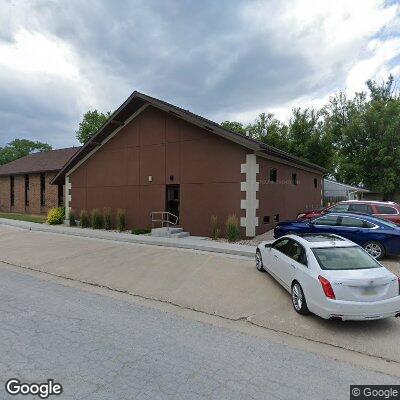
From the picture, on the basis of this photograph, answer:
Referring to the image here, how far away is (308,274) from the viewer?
586 centimetres

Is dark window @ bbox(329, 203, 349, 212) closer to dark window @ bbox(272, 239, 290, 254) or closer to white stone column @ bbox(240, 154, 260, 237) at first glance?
white stone column @ bbox(240, 154, 260, 237)

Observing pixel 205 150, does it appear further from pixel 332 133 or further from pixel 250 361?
pixel 332 133

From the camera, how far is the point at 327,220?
37.8 feet

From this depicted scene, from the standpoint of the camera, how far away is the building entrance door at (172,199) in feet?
53.8

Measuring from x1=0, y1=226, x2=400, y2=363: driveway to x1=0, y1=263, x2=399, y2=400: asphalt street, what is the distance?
0.85 m

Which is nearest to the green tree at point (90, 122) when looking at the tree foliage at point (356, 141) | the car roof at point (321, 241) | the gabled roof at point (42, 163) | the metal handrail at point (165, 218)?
the gabled roof at point (42, 163)

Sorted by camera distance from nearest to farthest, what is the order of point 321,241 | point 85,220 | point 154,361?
point 154,361 → point 321,241 → point 85,220

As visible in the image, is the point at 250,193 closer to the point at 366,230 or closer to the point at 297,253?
the point at 366,230

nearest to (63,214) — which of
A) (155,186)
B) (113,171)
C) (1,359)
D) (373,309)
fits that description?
(113,171)

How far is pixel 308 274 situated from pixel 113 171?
14.9 m

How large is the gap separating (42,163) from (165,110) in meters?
18.8

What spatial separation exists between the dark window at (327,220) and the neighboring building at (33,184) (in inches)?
812

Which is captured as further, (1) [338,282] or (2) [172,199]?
(2) [172,199]

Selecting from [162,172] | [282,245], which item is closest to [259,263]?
[282,245]
